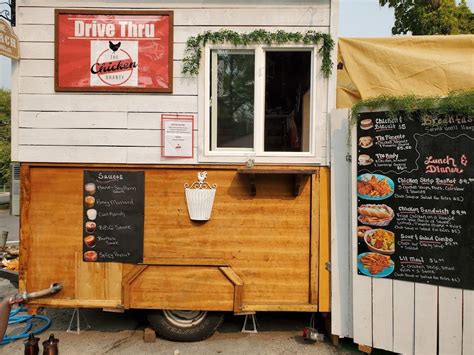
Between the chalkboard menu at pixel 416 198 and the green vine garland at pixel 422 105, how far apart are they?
2.0 inches

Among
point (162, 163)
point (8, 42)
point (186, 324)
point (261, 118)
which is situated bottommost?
point (186, 324)

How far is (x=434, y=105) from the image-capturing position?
3.56 metres

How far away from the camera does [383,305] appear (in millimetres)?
3812

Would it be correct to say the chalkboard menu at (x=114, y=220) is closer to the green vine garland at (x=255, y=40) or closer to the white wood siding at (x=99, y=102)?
the white wood siding at (x=99, y=102)

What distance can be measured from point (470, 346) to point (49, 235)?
4367 millimetres

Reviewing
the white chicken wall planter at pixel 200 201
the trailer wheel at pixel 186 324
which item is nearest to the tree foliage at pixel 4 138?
the trailer wheel at pixel 186 324

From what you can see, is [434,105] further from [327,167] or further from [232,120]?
[232,120]

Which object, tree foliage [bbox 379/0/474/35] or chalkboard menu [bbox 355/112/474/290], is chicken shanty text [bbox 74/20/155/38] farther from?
tree foliage [bbox 379/0/474/35]

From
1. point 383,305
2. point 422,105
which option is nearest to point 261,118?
point 422,105

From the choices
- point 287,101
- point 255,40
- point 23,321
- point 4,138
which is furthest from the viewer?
point 4,138

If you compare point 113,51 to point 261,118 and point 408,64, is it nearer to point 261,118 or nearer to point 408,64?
point 261,118

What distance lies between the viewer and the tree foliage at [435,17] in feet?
22.8

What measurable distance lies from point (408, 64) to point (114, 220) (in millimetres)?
3628

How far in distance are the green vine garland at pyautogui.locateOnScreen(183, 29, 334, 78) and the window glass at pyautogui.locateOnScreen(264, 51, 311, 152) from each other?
0.17 meters
